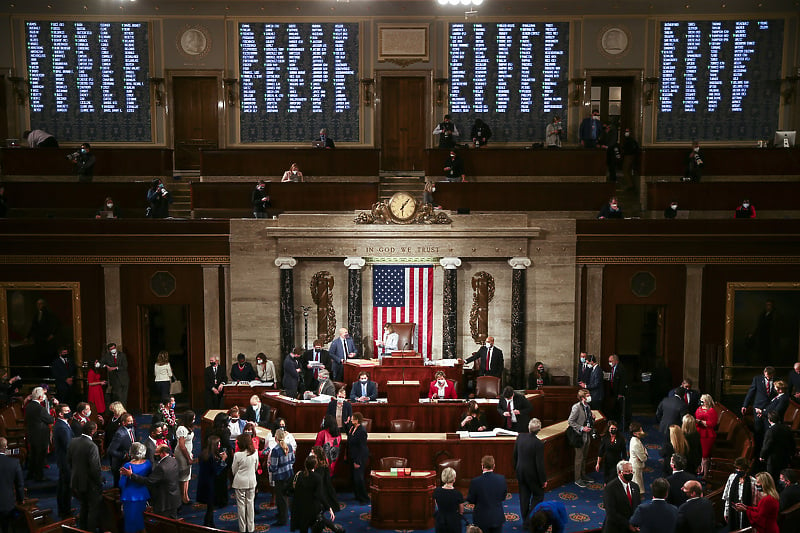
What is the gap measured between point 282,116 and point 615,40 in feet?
28.5

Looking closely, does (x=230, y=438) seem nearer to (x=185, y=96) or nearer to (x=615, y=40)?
(x=185, y=96)

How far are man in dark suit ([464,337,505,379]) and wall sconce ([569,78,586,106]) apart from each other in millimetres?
8026

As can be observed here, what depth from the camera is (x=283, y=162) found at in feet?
64.6

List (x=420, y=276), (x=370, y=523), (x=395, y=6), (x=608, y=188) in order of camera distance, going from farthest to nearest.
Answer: (x=395, y=6) < (x=608, y=188) < (x=420, y=276) < (x=370, y=523)

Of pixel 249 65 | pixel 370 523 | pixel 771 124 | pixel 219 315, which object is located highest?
pixel 249 65

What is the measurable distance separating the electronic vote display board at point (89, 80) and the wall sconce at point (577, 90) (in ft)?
35.5

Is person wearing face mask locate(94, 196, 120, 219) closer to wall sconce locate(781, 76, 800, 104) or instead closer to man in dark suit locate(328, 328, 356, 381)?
man in dark suit locate(328, 328, 356, 381)

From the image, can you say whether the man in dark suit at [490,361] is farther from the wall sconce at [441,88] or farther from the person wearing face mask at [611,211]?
the wall sconce at [441,88]

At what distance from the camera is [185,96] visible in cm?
2191

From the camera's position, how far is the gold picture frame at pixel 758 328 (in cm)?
1767

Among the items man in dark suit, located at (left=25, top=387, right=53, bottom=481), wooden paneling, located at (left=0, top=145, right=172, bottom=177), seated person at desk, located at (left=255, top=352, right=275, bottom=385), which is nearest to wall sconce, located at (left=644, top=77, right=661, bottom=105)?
seated person at desk, located at (left=255, top=352, right=275, bottom=385)

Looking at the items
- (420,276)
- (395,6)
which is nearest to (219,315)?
(420,276)

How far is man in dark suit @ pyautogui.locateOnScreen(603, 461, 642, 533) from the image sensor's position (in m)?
9.02

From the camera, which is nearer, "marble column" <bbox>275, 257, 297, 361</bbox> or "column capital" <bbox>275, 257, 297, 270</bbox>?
"column capital" <bbox>275, 257, 297, 270</bbox>
